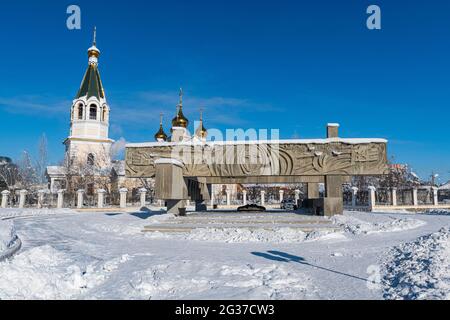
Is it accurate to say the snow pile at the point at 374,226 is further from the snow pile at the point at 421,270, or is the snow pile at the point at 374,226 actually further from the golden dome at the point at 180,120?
the golden dome at the point at 180,120

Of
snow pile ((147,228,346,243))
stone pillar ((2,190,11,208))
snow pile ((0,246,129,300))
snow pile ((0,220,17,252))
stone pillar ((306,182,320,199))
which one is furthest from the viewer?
stone pillar ((2,190,11,208))

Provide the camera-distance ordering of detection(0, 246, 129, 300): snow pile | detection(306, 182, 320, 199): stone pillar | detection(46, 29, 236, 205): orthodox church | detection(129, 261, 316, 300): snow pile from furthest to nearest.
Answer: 1. detection(46, 29, 236, 205): orthodox church
2. detection(306, 182, 320, 199): stone pillar
3. detection(129, 261, 316, 300): snow pile
4. detection(0, 246, 129, 300): snow pile

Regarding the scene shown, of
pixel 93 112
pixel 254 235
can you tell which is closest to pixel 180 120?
pixel 93 112

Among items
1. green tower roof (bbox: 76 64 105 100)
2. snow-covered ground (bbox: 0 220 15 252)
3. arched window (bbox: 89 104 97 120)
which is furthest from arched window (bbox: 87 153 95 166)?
snow-covered ground (bbox: 0 220 15 252)

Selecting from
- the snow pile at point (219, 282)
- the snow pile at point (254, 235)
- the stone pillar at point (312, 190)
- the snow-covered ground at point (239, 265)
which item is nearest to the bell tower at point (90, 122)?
the stone pillar at point (312, 190)

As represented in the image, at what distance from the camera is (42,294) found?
210 inches

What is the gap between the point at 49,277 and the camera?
602 centimetres

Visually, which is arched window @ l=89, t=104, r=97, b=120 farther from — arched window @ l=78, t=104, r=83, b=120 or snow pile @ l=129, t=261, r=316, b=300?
snow pile @ l=129, t=261, r=316, b=300

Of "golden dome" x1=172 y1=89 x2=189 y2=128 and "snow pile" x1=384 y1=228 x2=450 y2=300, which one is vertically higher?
"golden dome" x1=172 y1=89 x2=189 y2=128

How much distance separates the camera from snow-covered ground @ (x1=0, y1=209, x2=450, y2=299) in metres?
5.64

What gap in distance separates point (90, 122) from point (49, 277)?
49.6 meters

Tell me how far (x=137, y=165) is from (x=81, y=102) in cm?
3591

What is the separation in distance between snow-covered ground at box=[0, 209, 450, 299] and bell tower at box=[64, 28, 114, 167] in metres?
41.5

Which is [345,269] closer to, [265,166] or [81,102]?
[265,166]
